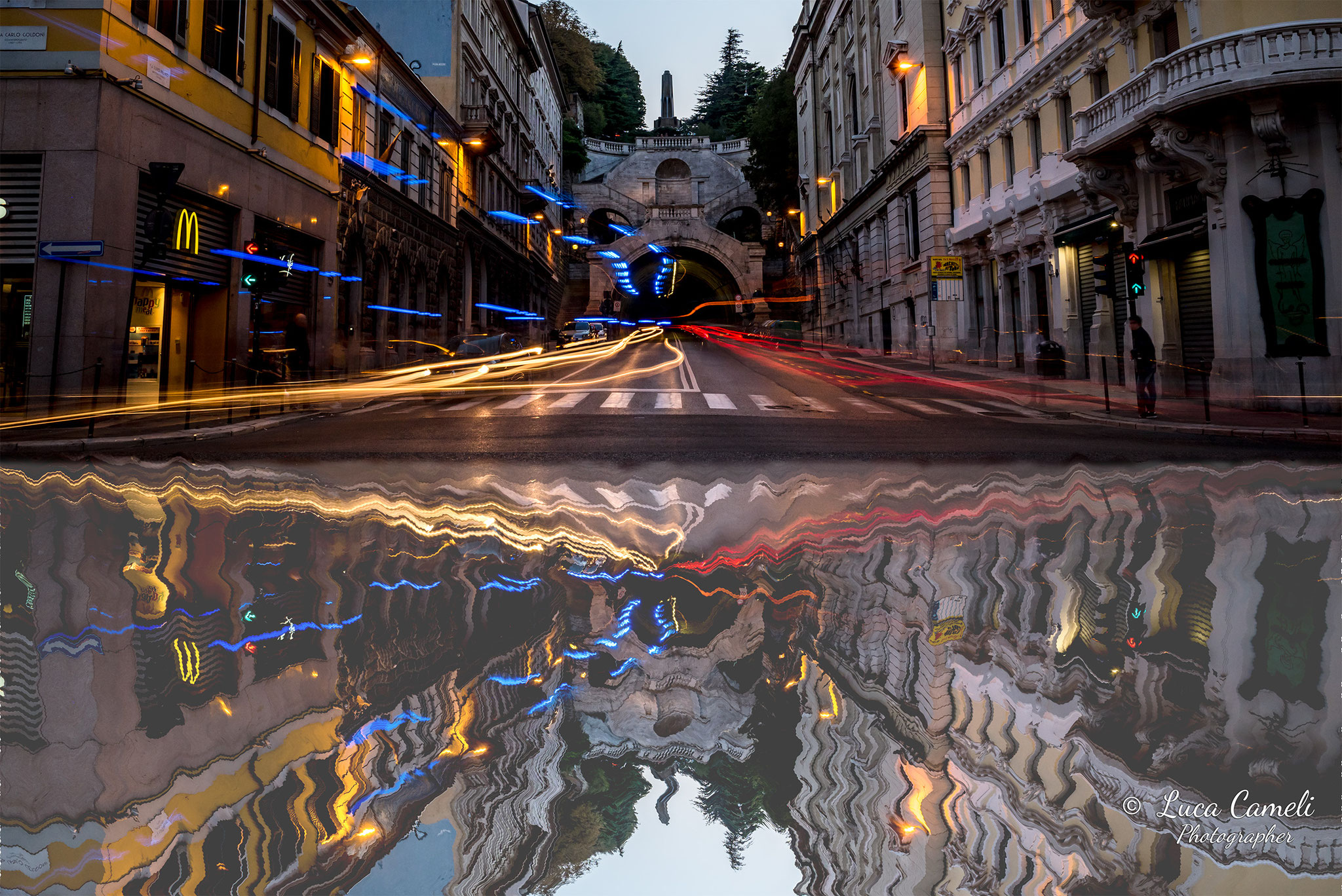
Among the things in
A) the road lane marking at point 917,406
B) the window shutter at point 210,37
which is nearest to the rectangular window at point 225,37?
the window shutter at point 210,37

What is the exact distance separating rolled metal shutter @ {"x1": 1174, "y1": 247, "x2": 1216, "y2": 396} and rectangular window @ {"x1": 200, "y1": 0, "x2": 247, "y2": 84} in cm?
2525

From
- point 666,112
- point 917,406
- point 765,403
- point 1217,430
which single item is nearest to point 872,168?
point 917,406

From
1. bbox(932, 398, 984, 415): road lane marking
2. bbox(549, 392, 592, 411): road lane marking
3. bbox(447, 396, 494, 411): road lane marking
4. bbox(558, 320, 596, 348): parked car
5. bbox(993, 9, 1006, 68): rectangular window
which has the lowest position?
bbox(932, 398, 984, 415): road lane marking

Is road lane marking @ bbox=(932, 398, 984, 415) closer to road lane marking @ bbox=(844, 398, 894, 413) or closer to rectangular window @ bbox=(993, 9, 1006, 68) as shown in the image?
road lane marking @ bbox=(844, 398, 894, 413)

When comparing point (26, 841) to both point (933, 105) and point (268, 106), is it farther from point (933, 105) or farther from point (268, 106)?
point (933, 105)

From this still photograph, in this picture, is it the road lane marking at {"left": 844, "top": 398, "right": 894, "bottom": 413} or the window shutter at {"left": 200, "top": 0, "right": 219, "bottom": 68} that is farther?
the window shutter at {"left": 200, "top": 0, "right": 219, "bottom": 68}

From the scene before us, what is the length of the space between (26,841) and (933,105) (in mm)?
41100

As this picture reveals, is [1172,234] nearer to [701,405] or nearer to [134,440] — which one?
[701,405]

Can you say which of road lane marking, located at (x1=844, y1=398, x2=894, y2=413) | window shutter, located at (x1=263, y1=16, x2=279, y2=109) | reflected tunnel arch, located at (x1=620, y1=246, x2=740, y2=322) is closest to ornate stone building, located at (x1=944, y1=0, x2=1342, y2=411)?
road lane marking, located at (x1=844, y1=398, x2=894, y2=413)

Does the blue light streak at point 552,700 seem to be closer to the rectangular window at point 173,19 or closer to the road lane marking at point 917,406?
the road lane marking at point 917,406

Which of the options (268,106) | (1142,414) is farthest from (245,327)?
(1142,414)

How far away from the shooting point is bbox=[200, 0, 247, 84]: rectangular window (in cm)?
1925

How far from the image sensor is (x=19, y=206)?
15383mm

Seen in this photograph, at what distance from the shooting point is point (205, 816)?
2.18 metres
